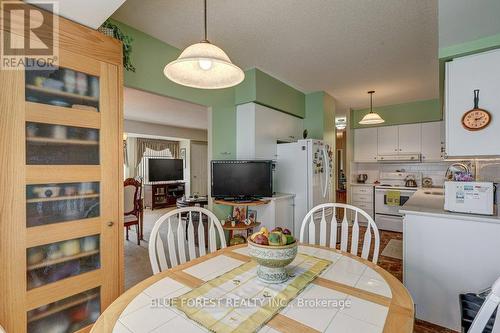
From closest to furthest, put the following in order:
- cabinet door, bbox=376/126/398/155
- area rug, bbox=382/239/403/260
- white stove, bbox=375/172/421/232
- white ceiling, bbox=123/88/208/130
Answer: area rug, bbox=382/239/403/260 → white ceiling, bbox=123/88/208/130 → white stove, bbox=375/172/421/232 → cabinet door, bbox=376/126/398/155

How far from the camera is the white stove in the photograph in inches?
178

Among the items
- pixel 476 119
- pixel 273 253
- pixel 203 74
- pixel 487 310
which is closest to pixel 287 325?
pixel 273 253

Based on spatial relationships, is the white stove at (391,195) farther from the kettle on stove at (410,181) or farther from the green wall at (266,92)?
the green wall at (266,92)

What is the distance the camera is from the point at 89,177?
1609mm

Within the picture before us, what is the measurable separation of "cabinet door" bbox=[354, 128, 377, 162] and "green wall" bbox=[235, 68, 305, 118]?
2126 mm

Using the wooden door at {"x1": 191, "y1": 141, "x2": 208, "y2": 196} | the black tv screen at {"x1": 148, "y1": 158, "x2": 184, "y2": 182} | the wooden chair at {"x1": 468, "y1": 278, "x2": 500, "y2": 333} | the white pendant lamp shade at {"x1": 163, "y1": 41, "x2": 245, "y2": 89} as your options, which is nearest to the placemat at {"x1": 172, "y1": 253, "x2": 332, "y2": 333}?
the wooden chair at {"x1": 468, "y1": 278, "x2": 500, "y2": 333}

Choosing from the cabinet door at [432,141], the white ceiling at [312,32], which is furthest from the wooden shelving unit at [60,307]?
the cabinet door at [432,141]

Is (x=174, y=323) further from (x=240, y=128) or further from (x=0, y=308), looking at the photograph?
(x=240, y=128)

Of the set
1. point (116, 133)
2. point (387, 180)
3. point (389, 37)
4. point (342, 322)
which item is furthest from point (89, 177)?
point (387, 180)

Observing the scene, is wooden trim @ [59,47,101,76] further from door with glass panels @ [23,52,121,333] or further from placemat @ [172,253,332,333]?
placemat @ [172,253,332,333]

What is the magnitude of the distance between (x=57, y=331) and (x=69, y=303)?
0.56 feet

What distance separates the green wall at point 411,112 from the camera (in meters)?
4.62

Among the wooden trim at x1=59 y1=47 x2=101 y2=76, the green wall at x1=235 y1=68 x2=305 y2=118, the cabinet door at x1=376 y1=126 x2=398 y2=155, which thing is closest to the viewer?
the wooden trim at x1=59 y1=47 x2=101 y2=76

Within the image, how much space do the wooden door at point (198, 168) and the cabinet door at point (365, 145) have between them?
494 centimetres
